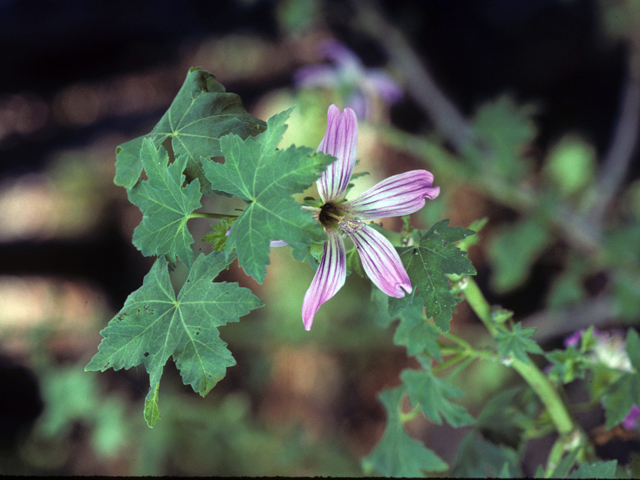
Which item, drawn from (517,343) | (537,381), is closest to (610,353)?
(537,381)

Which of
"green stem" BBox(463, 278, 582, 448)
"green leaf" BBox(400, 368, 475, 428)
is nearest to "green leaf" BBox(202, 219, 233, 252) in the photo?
"green stem" BBox(463, 278, 582, 448)

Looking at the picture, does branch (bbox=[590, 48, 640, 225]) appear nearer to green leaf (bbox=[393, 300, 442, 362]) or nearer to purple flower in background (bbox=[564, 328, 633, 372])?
purple flower in background (bbox=[564, 328, 633, 372])

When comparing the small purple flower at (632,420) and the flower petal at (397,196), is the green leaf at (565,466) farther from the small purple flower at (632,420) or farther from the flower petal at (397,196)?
the flower petal at (397,196)

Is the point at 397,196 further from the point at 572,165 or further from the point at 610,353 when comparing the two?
the point at 572,165

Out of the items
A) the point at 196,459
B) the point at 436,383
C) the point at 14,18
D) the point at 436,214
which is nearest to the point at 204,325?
the point at 436,383

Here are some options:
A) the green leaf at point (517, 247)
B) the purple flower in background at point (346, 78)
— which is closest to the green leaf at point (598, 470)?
the green leaf at point (517, 247)

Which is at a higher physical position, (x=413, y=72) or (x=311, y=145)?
(x=413, y=72)
